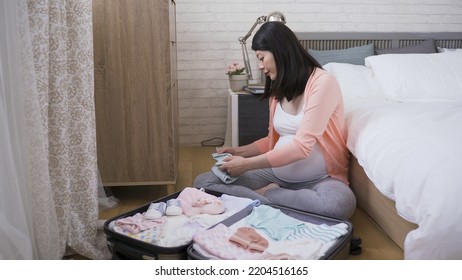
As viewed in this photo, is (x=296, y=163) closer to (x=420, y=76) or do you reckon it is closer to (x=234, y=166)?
(x=234, y=166)

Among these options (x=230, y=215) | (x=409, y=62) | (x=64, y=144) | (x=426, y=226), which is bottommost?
(x=230, y=215)

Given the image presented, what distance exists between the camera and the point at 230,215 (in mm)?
1588

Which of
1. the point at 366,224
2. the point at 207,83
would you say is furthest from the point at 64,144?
the point at 207,83

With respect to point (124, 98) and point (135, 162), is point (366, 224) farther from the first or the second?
point (124, 98)

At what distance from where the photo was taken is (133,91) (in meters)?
1.95

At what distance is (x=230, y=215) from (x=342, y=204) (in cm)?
→ 45

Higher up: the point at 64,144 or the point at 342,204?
the point at 64,144

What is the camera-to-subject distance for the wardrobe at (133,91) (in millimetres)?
1892

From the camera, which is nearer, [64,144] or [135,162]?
[64,144]

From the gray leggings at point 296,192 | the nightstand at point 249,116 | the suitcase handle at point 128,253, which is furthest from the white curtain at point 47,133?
the nightstand at point 249,116

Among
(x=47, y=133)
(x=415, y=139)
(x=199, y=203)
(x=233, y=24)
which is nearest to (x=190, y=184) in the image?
(x=199, y=203)

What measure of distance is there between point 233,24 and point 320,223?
2.06m
